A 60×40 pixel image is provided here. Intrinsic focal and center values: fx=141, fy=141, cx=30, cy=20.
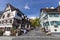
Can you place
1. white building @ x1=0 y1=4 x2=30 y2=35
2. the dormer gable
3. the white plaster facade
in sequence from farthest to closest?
the dormer gable
white building @ x1=0 y1=4 x2=30 y2=35
the white plaster facade

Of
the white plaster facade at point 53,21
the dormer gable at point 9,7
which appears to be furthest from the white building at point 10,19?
the white plaster facade at point 53,21

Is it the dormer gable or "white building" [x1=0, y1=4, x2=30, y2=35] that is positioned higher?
the dormer gable

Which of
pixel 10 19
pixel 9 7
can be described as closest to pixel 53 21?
pixel 10 19

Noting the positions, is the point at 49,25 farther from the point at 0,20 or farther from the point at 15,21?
the point at 0,20

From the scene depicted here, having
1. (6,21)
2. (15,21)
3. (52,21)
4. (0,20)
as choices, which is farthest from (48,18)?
(0,20)

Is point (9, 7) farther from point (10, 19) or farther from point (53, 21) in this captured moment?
point (53, 21)

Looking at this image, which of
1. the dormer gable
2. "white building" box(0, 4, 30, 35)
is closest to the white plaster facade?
"white building" box(0, 4, 30, 35)

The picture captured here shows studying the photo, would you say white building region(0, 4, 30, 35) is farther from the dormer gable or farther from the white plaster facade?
the white plaster facade

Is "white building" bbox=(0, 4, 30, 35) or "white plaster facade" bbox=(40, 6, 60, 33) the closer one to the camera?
"white plaster facade" bbox=(40, 6, 60, 33)

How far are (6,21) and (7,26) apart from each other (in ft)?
10.5

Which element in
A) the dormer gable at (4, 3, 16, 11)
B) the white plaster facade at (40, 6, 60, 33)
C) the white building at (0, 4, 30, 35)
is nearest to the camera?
the white plaster facade at (40, 6, 60, 33)

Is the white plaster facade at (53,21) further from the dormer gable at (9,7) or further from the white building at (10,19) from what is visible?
the dormer gable at (9,7)

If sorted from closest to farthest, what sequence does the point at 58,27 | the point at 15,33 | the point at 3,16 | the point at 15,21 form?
the point at 15,33
the point at 58,27
the point at 15,21
the point at 3,16

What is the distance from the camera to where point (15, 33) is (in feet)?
97.1
